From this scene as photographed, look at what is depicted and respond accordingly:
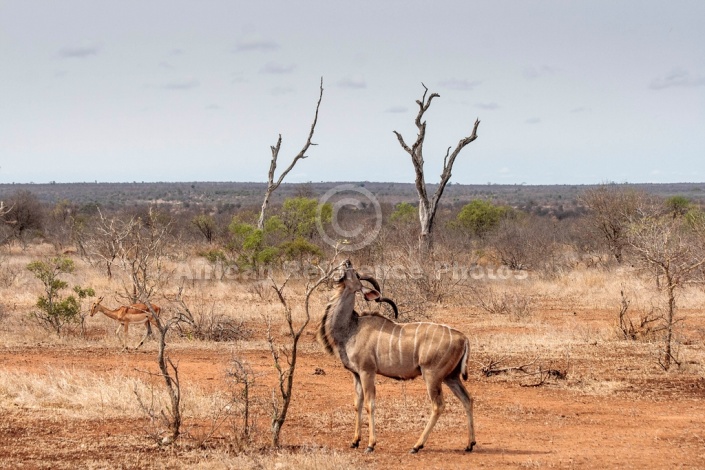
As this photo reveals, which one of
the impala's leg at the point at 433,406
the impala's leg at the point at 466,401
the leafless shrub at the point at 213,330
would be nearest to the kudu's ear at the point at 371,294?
the impala's leg at the point at 433,406

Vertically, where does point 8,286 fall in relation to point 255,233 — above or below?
below

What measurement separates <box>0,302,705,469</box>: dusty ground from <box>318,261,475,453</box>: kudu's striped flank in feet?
1.81

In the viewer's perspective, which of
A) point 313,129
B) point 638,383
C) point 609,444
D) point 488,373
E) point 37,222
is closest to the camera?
point 609,444

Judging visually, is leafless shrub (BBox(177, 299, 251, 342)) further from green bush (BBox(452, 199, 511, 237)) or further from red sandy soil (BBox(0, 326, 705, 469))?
green bush (BBox(452, 199, 511, 237))

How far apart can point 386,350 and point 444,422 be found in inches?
72.7

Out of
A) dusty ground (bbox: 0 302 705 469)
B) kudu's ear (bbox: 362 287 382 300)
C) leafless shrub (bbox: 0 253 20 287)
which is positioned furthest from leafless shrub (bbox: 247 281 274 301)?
kudu's ear (bbox: 362 287 382 300)

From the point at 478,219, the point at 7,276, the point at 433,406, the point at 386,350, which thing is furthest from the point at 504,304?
the point at 478,219

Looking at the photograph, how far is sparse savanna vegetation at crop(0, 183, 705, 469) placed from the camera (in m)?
8.42

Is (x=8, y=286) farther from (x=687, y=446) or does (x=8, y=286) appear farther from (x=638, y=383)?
(x=687, y=446)

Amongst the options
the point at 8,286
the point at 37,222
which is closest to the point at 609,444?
the point at 8,286

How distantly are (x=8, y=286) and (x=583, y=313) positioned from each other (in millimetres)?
16406

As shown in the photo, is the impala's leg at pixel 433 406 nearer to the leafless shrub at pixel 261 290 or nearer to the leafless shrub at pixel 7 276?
the leafless shrub at pixel 261 290

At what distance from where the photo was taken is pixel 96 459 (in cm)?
812

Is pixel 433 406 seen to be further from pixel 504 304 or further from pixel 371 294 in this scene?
pixel 504 304
